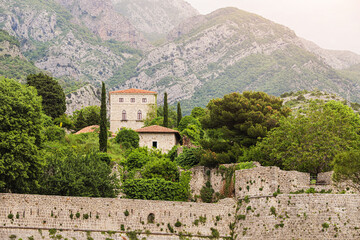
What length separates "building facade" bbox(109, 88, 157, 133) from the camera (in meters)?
86.4

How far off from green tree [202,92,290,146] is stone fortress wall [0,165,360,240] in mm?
11765

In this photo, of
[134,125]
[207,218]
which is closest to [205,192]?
[207,218]

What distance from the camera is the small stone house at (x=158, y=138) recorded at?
226ft

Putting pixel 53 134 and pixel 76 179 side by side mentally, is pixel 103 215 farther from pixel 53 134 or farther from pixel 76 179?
pixel 53 134

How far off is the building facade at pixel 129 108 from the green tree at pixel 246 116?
30244 mm

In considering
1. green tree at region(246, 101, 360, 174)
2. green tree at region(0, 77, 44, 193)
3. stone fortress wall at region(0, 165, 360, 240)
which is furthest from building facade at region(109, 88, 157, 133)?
stone fortress wall at region(0, 165, 360, 240)

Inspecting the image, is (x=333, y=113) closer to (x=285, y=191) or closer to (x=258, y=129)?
(x=258, y=129)

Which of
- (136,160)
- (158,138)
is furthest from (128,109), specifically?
(136,160)

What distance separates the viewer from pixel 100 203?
37594 millimetres

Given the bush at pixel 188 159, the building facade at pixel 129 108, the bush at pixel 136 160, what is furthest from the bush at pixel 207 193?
the building facade at pixel 129 108

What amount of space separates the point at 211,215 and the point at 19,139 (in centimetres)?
1496

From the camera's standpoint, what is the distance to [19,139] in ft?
125

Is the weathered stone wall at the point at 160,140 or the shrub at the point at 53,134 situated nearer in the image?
the shrub at the point at 53,134

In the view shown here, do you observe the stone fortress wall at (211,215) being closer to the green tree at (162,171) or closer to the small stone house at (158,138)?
the green tree at (162,171)
